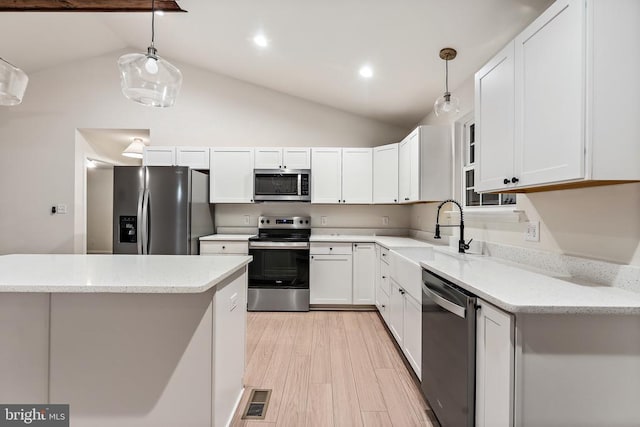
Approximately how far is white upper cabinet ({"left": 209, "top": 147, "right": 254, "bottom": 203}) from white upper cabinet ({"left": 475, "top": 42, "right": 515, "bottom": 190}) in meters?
2.77

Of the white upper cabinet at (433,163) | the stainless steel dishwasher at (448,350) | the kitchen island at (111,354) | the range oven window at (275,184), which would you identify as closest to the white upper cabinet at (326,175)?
the range oven window at (275,184)

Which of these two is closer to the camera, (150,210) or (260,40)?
(260,40)

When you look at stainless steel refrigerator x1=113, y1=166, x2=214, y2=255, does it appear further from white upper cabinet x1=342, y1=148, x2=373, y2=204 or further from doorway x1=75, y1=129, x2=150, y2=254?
white upper cabinet x1=342, y1=148, x2=373, y2=204

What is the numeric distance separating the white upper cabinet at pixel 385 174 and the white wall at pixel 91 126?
0.50m

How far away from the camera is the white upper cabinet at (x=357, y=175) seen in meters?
3.88

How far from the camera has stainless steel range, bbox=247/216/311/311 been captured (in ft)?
11.6

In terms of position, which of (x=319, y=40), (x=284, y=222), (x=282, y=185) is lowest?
(x=284, y=222)

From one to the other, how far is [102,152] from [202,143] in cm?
197

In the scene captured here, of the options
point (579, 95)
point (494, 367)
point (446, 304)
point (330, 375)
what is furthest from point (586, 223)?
point (330, 375)

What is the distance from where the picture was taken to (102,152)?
480cm

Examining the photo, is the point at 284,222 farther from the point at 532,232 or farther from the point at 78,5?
the point at 78,5

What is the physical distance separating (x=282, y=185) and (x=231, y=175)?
0.69 m

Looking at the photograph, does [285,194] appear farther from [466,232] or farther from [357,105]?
[466,232]

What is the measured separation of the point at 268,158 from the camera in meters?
3.87
